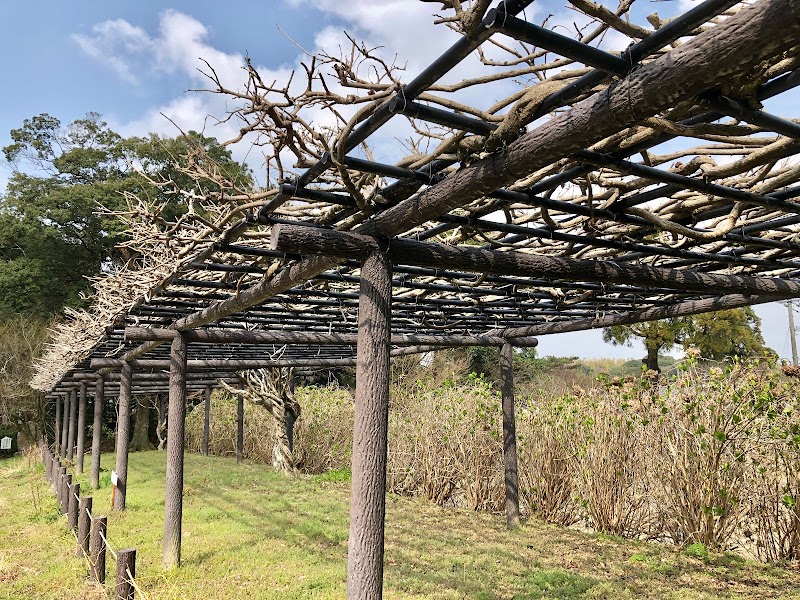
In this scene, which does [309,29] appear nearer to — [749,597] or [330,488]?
[749,597]

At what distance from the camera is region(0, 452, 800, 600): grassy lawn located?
4.96 meters

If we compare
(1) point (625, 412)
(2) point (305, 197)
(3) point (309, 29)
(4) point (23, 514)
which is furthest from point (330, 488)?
(3) point (309, 29)

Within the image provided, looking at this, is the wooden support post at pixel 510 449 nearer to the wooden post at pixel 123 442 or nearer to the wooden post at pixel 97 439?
the wooden post at pixel 123 442

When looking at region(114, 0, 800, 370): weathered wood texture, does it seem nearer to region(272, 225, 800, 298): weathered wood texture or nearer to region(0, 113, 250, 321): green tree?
region(272, 225, 800, 298): weathered wood texture

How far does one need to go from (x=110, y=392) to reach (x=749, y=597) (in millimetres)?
15688

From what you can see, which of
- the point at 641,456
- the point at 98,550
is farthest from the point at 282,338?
the point at 641,456

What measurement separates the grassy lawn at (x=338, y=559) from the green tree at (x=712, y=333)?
891cm

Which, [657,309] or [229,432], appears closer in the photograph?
[657,309]

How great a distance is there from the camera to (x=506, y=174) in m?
2.11

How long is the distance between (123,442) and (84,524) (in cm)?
321

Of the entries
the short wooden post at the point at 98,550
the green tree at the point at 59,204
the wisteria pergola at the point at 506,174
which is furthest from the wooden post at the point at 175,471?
the green tree at the point at 59,204

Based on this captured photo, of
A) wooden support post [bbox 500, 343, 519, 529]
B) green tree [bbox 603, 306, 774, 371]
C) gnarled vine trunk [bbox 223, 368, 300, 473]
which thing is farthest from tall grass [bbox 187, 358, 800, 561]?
green tree [bbox 603, 306, 774, 371]

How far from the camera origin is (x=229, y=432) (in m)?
16.9

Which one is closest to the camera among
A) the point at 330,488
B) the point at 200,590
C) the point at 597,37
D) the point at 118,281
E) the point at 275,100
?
the point at 597,37
